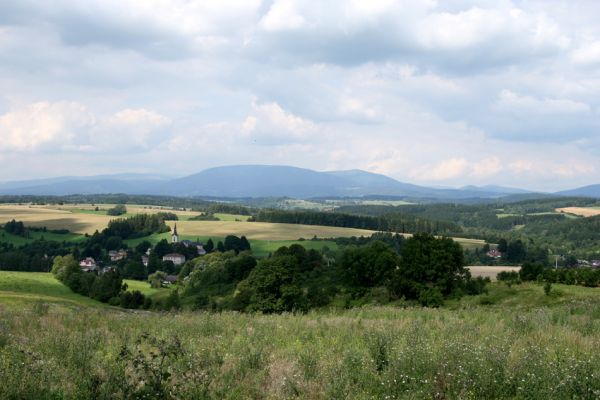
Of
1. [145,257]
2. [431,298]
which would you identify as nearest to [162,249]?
[145,257]

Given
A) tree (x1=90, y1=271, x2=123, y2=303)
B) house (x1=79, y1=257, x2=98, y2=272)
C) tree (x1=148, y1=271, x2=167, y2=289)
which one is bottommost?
tree (x1=148, y1=271, x2=167, y2=289)

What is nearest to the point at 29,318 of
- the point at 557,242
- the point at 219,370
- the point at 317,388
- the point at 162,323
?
the point at 162,323

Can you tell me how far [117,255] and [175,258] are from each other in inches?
707

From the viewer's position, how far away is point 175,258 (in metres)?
111

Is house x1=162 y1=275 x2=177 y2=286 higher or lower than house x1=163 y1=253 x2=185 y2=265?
below

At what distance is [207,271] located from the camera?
8200 centimetres

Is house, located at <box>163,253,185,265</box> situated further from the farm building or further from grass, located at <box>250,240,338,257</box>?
the farm building

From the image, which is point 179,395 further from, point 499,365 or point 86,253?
point 86,253

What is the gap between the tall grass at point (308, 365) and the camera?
23.2ft

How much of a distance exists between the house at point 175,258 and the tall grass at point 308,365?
100 metres

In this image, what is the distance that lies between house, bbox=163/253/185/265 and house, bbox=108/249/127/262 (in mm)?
12247

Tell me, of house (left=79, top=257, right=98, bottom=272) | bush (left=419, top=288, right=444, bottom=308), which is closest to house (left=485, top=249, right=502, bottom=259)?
bush (left=419, top=288, right=444, bottom=308)

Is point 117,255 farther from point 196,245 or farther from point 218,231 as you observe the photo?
point 218,231

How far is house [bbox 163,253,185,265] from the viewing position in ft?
356
